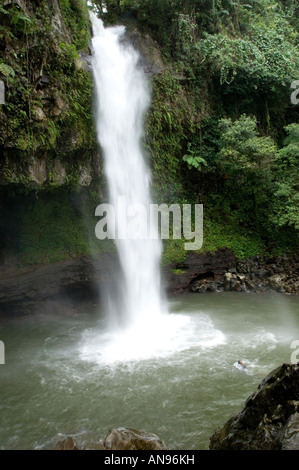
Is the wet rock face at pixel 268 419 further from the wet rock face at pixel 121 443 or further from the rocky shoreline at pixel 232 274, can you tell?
the rocky shoreline at pixel 232 274

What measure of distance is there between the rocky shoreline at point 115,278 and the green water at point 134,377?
94 cm

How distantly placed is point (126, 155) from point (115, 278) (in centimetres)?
420

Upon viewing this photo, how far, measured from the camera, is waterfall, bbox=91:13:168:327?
10.3 metres

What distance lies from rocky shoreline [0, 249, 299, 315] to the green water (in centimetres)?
94

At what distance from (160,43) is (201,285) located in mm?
9719

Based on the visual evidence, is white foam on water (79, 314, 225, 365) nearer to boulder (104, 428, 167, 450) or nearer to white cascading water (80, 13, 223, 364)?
white cascading water (80, 13, 223, 364)

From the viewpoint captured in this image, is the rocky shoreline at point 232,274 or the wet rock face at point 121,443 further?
the rocky shoreline at point 232,274

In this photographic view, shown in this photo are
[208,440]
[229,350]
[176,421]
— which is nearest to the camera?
[208,440]

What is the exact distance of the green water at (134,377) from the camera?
16.6ft

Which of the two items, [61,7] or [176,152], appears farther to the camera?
[176,152]

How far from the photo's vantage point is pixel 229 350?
7352 mm

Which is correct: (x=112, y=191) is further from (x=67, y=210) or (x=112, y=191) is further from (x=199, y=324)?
(x=199, y=324)

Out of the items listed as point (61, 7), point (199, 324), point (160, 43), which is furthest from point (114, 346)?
point (160, 43)

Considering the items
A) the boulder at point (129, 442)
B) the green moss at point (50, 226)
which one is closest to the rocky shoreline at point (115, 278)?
the green moss at point (50, 226)
